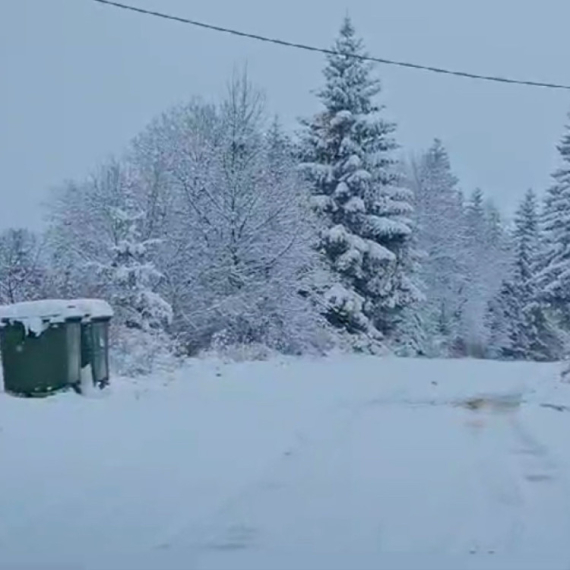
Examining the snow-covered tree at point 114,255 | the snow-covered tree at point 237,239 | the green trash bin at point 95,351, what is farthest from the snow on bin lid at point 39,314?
the snow-covered tree at point 237,239

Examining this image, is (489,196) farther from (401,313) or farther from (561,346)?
(401,313)

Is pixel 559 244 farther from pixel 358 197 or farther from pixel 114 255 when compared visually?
pixel 114 255

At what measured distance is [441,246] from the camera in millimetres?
42625

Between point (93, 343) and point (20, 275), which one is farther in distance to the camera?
point (20, 275)

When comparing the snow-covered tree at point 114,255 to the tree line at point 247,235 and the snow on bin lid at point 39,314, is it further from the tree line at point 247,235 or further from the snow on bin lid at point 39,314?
the snow on bin lid at point 39,314

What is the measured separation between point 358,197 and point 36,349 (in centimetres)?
1879

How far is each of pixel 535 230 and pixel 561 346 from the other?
10.4 meters

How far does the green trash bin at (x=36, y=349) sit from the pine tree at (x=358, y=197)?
1650 cm

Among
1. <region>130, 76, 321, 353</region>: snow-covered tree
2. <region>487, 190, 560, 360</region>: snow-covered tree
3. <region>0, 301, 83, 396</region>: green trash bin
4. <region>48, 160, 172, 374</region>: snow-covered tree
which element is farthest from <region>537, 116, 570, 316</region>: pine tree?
<region>0, 301, 83, 396</region>: green trash bin

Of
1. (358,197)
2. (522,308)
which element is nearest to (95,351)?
(358,197)

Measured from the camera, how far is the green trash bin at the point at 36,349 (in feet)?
36.2

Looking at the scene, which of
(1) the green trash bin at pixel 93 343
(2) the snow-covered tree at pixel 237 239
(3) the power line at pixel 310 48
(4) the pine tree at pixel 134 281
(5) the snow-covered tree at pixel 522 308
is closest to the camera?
(1) the green trash bin at pixel 93 343

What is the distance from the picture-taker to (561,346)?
38.1m

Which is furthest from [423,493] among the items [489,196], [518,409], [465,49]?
[489,196]
